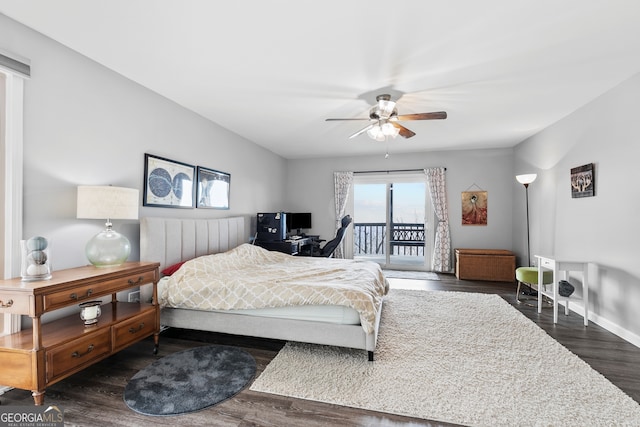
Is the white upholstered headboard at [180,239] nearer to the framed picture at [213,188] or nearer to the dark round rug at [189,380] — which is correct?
the framed picture at [213,188]

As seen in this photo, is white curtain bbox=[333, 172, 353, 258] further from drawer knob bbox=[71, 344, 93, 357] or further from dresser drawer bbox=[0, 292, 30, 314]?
dresser drawer bbox=[0, 292, 30, 314]

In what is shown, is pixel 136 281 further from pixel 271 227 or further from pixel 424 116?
pixel 424 116

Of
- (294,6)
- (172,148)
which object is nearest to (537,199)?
(294,6)

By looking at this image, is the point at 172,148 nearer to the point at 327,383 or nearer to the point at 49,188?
the point at 49,188

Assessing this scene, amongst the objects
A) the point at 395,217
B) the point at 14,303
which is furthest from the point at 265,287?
the point at 395,217

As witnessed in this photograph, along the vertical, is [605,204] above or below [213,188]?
below

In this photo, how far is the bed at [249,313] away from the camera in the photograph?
241cm

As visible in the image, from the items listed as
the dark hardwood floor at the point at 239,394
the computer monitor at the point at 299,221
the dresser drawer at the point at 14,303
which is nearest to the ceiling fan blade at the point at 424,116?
the dark hardwood floor at the point at 239,394

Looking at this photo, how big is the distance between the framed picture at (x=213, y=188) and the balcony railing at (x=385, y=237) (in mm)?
3320

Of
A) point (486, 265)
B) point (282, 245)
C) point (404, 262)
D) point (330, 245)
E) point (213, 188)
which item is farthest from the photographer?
point (404, 262)

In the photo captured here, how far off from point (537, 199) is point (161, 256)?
5.65 meters

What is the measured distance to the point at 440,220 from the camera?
237 inches

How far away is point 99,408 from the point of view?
1.81m

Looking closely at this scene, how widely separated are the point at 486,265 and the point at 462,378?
380 centimetres
